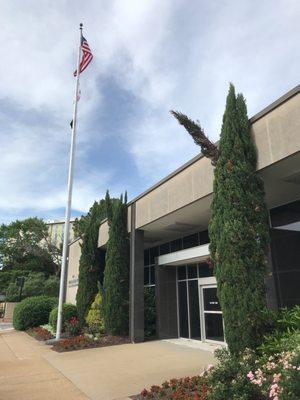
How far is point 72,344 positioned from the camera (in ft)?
42.2

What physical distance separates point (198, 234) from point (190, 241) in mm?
752

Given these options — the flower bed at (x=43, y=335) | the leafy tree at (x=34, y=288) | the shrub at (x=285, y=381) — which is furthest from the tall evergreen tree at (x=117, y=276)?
the leafy tree at (x=34, y=288)

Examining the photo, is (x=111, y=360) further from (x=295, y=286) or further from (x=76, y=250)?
(x=76, y=250)

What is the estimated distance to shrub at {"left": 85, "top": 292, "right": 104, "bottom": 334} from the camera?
51.3ft

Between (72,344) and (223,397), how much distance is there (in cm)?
860

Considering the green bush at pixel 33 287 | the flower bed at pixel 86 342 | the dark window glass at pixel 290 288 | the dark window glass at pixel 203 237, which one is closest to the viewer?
the dark window glass at pixel 290 288

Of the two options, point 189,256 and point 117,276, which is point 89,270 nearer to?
point 117,276

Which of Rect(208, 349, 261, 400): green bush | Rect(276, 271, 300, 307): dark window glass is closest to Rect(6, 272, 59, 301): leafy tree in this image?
Rect(276, 271, 300, 307): dark window glass

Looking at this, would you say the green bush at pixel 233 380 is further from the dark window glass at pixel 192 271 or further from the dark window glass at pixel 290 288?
the dark window glass at pixel 192 271

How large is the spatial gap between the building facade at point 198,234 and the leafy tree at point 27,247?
35.1m

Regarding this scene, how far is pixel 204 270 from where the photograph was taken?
48.1 feet

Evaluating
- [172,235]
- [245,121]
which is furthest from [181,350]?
[245,121]

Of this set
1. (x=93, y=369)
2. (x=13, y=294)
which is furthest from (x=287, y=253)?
(x=13, y=294)

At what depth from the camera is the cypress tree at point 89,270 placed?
18.2 metres
